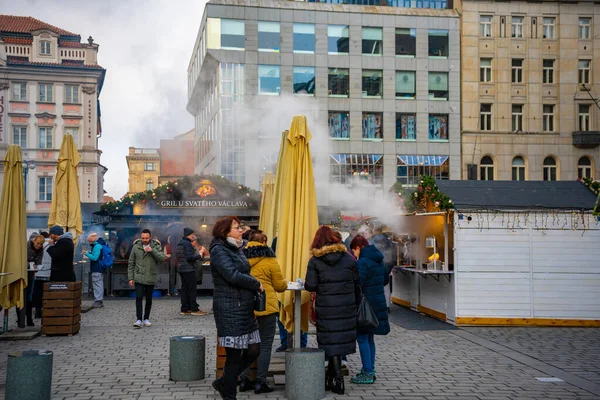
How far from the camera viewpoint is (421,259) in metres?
17.4

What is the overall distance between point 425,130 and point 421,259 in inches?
1024

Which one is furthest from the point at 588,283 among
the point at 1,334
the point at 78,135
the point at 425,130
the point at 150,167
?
the point at 150,167

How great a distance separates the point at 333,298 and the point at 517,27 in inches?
1523

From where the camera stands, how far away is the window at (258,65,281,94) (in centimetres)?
4053

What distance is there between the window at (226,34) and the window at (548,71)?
19.1 metres

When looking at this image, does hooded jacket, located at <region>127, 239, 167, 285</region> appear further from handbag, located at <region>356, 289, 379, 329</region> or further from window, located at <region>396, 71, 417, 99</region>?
window, located at <region>396, 71, 417, 99</region>

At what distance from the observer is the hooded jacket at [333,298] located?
7.46m

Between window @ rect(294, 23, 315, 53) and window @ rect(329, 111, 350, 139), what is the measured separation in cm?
432

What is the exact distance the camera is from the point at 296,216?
843cm

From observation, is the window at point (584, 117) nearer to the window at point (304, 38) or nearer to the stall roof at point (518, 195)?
the window at point (304, 38)

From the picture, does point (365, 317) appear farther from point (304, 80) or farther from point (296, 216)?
point (304, 80)

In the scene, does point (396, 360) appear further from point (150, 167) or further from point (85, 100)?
point (150, 167)

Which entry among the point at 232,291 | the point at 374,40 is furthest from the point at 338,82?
the point at 232,291

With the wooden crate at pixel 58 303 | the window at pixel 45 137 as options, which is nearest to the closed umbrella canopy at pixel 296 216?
the wooden crate at pixel 58 303
